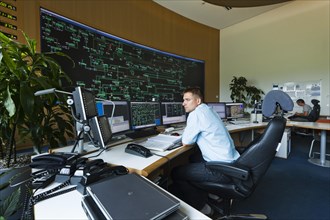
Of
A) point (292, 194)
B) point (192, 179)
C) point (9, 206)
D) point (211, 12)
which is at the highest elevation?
point (211, 12)

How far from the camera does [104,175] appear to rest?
92cm

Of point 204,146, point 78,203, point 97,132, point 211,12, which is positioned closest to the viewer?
point 78,203

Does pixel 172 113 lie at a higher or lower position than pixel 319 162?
higher

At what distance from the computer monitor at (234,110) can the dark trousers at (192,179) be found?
187 cm

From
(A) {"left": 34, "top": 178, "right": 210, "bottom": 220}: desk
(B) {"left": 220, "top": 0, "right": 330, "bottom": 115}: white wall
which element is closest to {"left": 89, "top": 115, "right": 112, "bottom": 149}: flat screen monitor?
(A) {"left": 34, "top": 178, "right": 210, "bottom": 220}: desk

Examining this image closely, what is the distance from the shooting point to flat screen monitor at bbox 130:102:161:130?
1.94 metres

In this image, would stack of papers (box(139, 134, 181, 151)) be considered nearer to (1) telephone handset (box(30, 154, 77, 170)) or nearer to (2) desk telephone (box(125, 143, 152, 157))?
(2) desk telephone (box(125, 143, 152, 157))

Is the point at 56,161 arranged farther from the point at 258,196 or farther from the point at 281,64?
the point at 281,64

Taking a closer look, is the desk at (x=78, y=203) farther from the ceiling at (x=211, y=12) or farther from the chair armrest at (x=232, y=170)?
the ceiling at (x=211, y=12)

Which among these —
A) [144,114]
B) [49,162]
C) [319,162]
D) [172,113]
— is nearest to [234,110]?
[172,113]

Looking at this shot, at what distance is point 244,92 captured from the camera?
5.96 m

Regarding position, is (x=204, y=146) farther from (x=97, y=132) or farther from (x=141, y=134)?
(x=97, y=132)

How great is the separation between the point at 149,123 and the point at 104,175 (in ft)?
4.07

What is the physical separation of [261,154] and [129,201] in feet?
3.34
